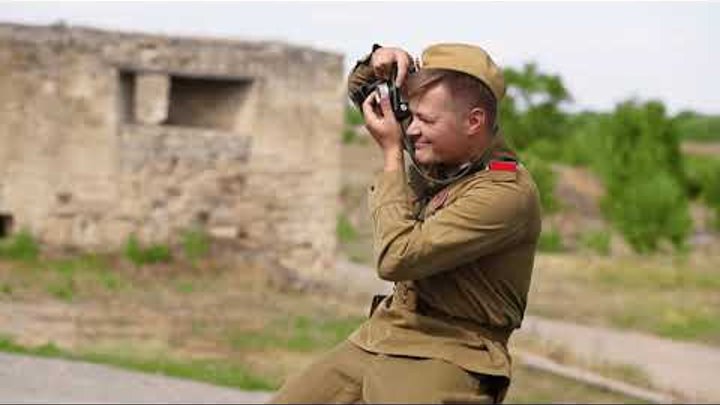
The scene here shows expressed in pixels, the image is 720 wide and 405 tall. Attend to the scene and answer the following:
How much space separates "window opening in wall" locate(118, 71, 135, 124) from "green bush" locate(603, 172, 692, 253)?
12.5 metres

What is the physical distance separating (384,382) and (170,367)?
20.8 feet

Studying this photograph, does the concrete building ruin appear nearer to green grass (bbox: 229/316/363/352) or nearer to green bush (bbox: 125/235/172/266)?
green bush (bbox: 125/235/172/266)

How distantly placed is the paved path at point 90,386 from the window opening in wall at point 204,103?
6504mm

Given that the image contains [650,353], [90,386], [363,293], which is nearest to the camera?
[90,386]

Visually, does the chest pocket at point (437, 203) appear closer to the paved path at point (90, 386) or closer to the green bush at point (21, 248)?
the paved path at point (90, 386)

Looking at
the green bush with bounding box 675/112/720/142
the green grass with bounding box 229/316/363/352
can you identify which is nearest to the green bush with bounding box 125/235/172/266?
the green grass with bounding box 229/316/363/352

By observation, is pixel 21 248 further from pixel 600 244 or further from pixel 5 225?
pixel 600 244

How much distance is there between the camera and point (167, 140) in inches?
581

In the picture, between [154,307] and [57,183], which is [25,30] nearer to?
[57,183]

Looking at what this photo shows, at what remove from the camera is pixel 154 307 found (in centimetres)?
1277

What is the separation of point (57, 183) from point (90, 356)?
5.11m

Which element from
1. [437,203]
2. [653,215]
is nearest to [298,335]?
[437,203]

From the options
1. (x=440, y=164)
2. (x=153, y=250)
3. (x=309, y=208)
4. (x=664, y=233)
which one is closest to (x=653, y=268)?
(x=664, y=233)

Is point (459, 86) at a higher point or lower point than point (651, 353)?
higher
